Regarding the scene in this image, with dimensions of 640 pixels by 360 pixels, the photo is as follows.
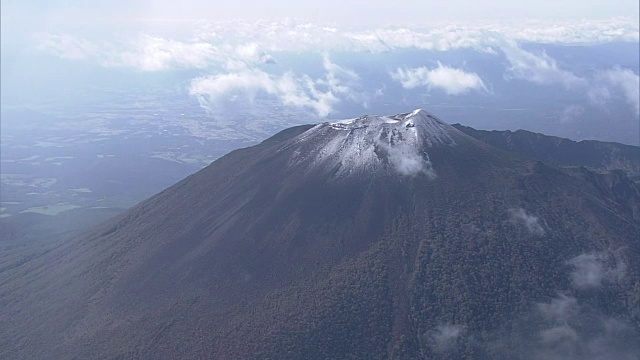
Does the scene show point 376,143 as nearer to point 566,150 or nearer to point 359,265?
point 359,265

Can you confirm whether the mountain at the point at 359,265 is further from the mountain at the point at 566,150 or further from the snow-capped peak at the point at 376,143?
the mountain at the point at 566,150

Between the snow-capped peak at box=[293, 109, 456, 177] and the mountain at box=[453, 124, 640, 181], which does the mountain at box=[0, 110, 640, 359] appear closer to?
the snow-capped peak at box=[293, 109, 456, 177]

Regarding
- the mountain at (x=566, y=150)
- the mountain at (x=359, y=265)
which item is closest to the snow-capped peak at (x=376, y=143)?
the mountain at (x=359, y=265)

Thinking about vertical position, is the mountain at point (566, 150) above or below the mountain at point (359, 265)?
above

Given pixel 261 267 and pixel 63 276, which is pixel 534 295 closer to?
pixel 261 267

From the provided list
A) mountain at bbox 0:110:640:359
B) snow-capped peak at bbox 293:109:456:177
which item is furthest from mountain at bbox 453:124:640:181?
snow-capped peak at bbox 293:109:456:177

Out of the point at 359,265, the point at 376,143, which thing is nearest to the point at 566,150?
the point at 376,143

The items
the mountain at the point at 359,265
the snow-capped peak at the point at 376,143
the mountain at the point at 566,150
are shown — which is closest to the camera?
the mountain at the point at 359,265
